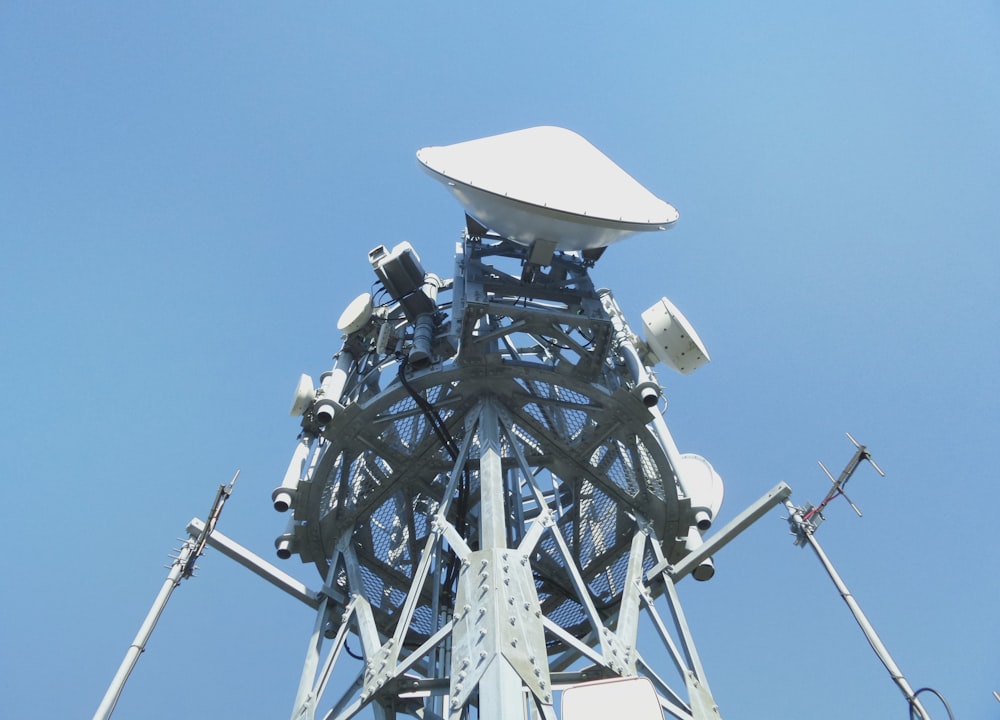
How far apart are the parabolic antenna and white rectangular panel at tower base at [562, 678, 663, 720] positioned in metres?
7.17

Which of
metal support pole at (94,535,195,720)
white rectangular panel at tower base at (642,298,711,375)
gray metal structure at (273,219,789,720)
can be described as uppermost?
white rectangular panel at tower base at (642,298,711,375)

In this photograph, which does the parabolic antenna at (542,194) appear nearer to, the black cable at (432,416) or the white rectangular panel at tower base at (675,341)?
the white rectangular panel at tower base at (675,341)

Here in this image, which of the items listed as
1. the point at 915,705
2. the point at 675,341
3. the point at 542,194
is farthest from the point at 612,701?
the point at 675,341

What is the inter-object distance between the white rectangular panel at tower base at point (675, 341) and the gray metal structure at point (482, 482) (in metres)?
0.58

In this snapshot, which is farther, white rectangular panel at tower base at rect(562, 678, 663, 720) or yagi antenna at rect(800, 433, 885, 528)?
yagi antenna at rect(800, 433, 885, 528)

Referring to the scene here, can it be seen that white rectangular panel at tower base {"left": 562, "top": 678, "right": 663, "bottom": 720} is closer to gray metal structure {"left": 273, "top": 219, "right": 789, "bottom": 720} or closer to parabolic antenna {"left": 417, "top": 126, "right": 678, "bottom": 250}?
gray metal structure {"left": 273, "top": 219, "right": 789, "bottom": 720}

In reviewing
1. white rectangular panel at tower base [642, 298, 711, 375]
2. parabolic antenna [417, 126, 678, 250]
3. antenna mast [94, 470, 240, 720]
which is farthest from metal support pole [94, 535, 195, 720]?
white rectangular panel at tower base [642, 298, 711, 375]

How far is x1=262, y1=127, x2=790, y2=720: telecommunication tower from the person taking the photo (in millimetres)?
10984

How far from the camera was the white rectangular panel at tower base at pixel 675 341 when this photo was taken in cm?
1378

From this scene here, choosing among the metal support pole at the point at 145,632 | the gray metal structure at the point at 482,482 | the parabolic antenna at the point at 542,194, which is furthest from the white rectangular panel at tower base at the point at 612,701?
the parabolic antenna at the point at 542,194

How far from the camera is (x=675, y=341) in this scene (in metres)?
13.8

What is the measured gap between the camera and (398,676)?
1005 cm

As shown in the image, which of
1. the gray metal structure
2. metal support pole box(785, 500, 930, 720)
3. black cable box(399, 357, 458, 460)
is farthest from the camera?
black cable box(399, 357, 458, 460)

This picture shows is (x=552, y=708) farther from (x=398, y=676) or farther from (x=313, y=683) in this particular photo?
(x=313, y=683)
